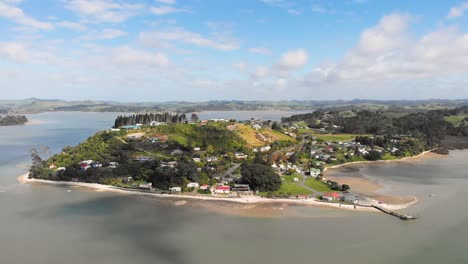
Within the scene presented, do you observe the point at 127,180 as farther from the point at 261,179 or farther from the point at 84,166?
the point at 261,179

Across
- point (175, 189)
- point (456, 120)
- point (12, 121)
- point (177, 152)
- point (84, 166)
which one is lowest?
point (175, 189)

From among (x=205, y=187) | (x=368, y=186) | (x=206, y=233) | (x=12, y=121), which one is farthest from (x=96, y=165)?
(x=12, y=121)

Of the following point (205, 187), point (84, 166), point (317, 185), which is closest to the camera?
point (205, 187)

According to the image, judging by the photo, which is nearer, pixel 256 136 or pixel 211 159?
pixel 211 159

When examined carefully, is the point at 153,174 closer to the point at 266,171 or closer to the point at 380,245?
the point at 266,171

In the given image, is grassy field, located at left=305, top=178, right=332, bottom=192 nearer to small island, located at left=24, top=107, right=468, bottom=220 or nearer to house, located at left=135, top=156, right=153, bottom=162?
small island, located at left=24, top=107, right=468, bottom=220

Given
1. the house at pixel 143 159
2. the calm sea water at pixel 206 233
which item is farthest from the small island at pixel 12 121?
the calm sea water at pixel 206 233

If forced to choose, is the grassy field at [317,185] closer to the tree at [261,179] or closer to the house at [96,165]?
the tree at [261,179]

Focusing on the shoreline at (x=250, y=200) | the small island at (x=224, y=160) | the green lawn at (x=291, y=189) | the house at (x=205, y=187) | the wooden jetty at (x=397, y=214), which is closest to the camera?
the wooden jetty at (x=397, y=214)
